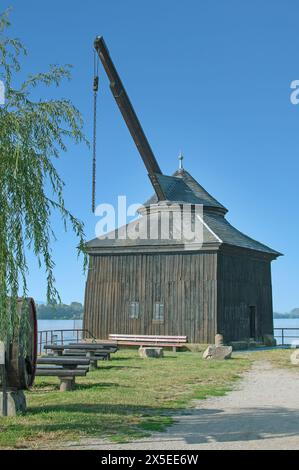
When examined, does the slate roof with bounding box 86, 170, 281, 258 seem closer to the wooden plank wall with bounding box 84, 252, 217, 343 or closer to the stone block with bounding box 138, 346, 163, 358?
the wooden plank wall with bounding box 84, 252, 217, 343

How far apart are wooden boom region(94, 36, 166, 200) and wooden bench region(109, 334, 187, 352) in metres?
7.56

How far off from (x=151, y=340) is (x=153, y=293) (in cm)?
244

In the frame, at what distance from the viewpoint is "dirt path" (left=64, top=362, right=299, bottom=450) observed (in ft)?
27.8

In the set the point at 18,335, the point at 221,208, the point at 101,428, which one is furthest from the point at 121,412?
the point at 221,208

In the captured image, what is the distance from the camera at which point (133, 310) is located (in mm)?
32062

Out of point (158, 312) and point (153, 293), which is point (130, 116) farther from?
point (158, 312)

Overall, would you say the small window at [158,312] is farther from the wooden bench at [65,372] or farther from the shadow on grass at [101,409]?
the shadow on grass at [101,409]

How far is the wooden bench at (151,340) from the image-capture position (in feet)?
98.6

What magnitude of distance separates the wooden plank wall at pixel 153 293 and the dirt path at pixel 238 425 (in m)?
14.7

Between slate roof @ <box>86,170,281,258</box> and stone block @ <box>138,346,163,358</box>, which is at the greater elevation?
slate roof @ <box>86,170,281,258</box>

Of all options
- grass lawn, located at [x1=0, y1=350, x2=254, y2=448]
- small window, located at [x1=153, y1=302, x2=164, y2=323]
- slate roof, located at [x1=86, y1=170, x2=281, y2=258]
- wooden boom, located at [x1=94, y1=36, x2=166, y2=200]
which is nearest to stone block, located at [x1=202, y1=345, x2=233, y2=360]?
grass lawn, located at [x1=0, y1=350, x2=254, y2=448]

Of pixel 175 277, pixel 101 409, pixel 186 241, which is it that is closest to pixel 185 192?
pixel 186 241

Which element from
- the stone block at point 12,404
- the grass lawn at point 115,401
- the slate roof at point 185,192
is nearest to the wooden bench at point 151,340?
the slate roof at point 185,192
